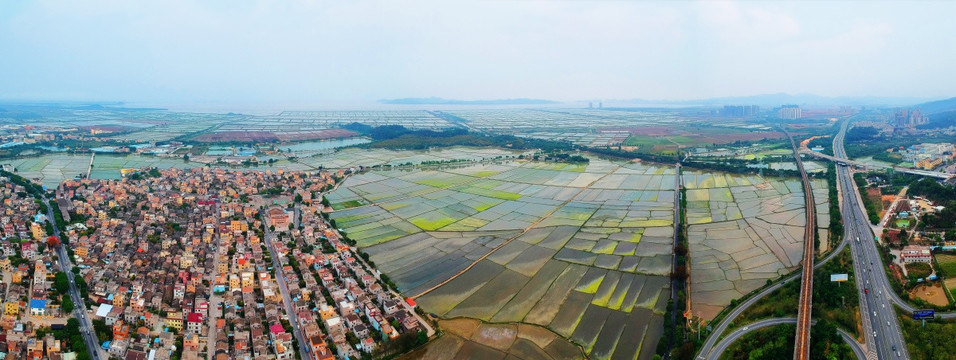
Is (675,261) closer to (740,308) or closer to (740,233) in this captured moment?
(740,308)

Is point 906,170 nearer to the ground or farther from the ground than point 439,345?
farther from the ground

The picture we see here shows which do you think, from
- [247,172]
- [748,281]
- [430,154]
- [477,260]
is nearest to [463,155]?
[430,154]

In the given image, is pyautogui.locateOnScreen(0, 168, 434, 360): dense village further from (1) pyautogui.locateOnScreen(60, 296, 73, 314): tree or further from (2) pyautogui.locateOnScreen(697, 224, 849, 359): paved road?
(2) pyautogui.locateOnScreen(697, 224, 849, 359): paved road

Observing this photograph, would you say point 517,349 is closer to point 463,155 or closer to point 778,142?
point 463,155

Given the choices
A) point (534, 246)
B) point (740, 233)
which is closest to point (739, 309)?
point (534, 246)

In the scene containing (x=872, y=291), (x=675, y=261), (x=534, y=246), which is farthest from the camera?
(x=534, y=246)

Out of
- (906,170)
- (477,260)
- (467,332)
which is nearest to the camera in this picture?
(467,332)

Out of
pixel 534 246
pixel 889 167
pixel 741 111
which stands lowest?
pixel 534 246
